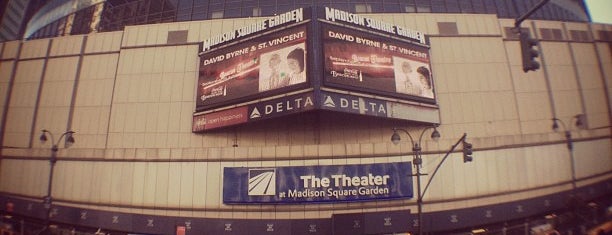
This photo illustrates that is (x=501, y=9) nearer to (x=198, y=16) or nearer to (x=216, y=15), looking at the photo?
(x=216, y=15)

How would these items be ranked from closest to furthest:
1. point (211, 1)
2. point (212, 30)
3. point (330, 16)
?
point (330, 16) < point (212, 30) < point (211, 1)

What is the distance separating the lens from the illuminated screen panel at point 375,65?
20.3 meters

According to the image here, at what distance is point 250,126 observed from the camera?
75.7ft

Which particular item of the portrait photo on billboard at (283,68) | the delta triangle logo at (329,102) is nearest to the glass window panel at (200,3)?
the portrait photo on billboard at (283,68)

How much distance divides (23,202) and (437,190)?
30.4 meters

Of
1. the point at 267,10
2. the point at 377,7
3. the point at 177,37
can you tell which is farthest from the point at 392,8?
the point at 177,37

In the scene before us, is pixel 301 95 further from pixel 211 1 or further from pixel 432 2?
pixel 432 2

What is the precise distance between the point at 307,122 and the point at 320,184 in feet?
16.3

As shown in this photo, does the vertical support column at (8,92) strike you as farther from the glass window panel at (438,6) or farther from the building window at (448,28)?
the glass window panel at (438,6)

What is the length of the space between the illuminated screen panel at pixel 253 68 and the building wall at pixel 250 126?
1921 mm

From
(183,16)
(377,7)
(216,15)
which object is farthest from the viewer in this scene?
(183,16)

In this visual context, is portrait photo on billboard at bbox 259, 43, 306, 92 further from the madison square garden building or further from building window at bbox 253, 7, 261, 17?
building window at bbox 253, 7, 261, 17

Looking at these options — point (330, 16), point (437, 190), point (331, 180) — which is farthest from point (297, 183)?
point (330, 16)

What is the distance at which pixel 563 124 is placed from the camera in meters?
25.8
